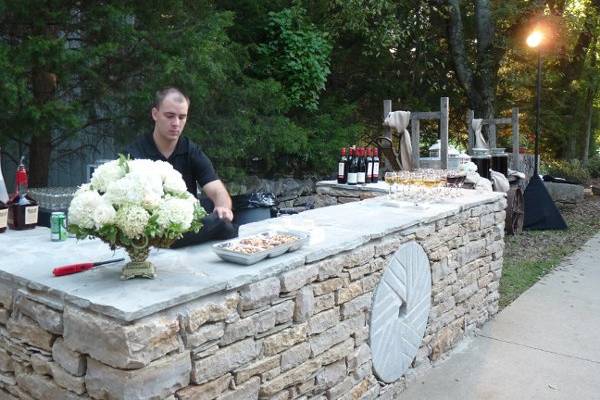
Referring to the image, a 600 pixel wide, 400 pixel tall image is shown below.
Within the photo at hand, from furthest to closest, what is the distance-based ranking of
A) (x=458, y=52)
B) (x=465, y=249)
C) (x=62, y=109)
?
(x=458, y=52) < (x=62, y=109) < (x=465, y=249)

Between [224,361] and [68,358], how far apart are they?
58cm

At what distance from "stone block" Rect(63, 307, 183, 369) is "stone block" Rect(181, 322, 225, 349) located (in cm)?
4

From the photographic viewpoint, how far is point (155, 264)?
2449 millimetres

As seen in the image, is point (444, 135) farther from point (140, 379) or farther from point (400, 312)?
point (140, 379)

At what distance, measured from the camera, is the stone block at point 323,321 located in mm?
2789

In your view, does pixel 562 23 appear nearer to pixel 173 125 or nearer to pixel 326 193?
pixel 326 193

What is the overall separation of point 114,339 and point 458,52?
38.7ft

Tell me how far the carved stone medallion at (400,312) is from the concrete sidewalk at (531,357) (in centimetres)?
30

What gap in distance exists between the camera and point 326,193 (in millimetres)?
5605

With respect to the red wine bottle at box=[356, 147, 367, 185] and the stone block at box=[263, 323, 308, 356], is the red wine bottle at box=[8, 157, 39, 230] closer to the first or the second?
the stone block at box=[263, 323, 308, 356]

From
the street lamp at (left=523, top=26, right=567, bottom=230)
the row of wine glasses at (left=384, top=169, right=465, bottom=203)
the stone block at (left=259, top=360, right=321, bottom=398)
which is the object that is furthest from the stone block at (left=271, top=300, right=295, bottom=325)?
the street lamp at (left=523, top=26, right=567, bottom=230)

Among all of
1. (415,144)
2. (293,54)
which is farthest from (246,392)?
(293,54)

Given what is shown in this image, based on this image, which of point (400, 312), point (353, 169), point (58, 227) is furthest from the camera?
point (353, 169)

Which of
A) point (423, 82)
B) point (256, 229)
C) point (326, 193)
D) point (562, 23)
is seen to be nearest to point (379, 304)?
point (256, 229)
